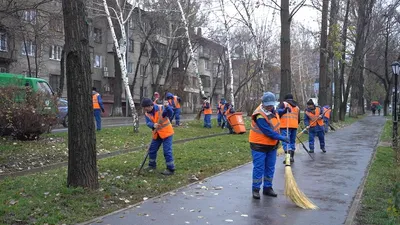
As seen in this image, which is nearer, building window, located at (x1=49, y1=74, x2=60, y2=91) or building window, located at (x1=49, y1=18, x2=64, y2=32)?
building window, located at (x1=49, y1=18, x2=64, y2=32)

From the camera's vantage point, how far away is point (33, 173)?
33.2ft

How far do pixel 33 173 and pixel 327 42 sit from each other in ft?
74.7

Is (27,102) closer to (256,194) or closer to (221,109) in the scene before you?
(256,194)

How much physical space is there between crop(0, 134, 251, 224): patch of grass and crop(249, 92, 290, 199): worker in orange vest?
169 centimetres

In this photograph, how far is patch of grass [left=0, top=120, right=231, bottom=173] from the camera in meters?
11.2

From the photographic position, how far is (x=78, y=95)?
7723mm

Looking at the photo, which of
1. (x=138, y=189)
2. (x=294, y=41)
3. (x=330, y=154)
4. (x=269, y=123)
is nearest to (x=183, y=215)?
(x=138, y=189)

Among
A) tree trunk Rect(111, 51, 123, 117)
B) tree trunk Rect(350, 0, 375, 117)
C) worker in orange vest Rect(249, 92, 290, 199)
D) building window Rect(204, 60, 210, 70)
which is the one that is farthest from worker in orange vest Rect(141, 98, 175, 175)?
building window Rect(204, 60, 210, 70)

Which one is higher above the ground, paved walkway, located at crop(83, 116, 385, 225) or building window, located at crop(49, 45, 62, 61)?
building window, located at crop(49, 45, 62, 61)

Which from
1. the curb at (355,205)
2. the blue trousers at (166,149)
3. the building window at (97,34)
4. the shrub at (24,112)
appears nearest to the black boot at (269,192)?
the curb at (355,205)

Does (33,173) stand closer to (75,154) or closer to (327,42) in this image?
(75,154)

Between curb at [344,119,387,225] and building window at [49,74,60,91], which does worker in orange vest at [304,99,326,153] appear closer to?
curb at [344,119,387,225]

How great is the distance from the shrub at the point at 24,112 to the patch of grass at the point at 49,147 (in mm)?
335

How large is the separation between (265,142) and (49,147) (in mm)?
7599
